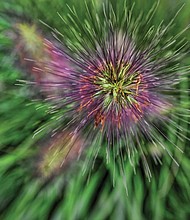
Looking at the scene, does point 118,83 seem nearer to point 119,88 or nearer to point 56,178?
point 119,88

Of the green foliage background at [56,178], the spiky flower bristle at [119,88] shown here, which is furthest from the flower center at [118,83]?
the green foliage background at [56,178]

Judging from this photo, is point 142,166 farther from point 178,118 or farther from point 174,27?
point 174,27

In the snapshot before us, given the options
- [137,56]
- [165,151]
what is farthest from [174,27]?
[165,151]

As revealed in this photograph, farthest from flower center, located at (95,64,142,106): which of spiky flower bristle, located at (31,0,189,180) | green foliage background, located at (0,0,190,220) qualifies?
green foliage background, located at (0,0,190,220)

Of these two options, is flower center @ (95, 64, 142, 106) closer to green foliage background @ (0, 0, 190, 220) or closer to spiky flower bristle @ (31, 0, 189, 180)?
spiky flower bristle @ (31, 0, 189, 180)

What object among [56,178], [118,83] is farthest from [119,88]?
[56,178]

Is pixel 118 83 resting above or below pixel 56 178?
above

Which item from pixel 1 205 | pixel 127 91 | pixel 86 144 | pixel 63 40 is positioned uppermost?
pixel 63 40

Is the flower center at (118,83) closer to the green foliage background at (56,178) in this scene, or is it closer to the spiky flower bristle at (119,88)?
the spiky flower bristle at (119,88)
